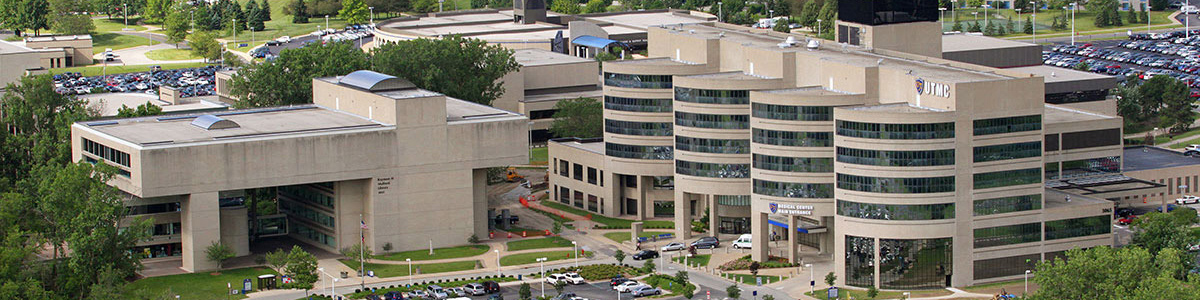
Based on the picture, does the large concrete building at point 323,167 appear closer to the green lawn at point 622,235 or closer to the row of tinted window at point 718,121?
the green lawn at point 622,235

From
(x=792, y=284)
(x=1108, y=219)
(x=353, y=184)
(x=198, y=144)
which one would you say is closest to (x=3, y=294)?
(x=198, y=144)

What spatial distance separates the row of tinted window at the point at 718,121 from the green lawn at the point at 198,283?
141ft

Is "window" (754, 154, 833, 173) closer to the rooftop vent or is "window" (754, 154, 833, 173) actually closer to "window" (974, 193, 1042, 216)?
"window" (974, 193, 1042, 216)

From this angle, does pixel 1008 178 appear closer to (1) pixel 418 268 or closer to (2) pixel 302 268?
(1) pixel 418 268

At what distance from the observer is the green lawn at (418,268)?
16575 cm

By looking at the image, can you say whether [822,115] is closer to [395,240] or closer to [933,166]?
[933,166]

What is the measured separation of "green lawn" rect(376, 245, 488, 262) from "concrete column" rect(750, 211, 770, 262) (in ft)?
87.3

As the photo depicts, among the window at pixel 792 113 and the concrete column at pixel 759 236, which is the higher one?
the window at pixel 792 113

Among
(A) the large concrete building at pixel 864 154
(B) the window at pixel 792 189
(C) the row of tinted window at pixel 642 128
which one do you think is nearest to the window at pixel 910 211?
(A) the large concrete building at pixel 864 154

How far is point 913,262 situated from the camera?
152 meters

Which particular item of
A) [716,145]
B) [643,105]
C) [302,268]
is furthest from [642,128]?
[302,268]

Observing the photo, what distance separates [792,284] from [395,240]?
39826mm

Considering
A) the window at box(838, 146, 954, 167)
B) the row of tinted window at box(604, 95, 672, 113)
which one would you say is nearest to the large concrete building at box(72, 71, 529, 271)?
the row of tinted window at box(604, 95, 672, 113)

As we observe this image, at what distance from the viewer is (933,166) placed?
151m
